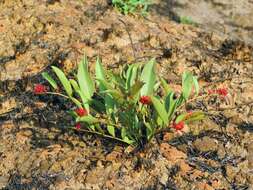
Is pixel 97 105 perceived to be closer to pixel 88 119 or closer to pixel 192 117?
pixel 88 119

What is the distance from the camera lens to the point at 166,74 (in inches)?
199

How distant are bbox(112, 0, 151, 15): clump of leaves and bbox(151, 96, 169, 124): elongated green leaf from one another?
2440mm

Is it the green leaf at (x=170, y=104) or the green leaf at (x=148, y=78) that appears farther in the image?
the green leaf at (x=148, y=78)

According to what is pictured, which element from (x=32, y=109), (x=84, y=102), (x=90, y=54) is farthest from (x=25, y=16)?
(x=84, y=102)

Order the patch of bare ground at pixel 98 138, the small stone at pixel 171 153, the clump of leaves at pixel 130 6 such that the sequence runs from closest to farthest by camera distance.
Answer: the patch of bare ground at pixel 98 138
the small stone at pixel 171 153
the clump of leaves at pixel 130 6

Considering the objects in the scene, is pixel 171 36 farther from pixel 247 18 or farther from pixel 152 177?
pixel 152 177

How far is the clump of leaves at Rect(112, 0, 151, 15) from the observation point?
602 cm

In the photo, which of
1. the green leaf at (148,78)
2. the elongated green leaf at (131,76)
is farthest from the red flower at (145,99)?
the green leaf at (148,78)

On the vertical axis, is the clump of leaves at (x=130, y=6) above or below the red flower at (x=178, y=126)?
above

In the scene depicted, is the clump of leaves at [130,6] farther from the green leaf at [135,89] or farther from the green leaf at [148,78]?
the green leaf at [135,89]

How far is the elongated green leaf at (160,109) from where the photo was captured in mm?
3634

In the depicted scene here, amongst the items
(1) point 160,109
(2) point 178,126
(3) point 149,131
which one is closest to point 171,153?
(3) point 149,131

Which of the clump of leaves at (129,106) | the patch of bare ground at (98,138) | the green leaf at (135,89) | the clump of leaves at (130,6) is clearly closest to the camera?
the green leaf at (135,89)

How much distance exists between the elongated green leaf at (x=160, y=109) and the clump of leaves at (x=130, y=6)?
244 cm
